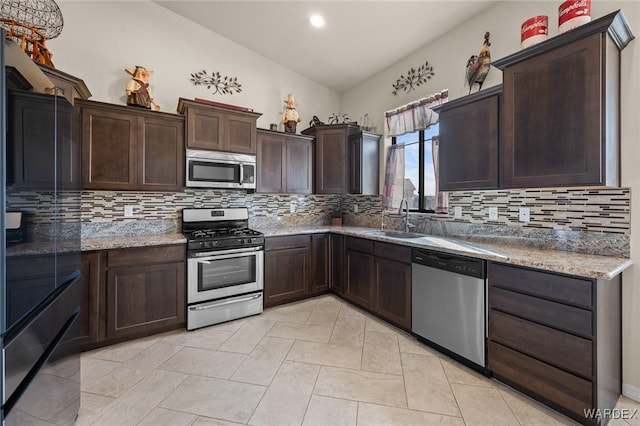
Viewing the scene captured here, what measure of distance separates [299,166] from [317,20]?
1.66 meters

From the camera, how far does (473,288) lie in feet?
6.55

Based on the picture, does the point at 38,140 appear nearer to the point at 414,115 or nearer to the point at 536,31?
the point at 536,31

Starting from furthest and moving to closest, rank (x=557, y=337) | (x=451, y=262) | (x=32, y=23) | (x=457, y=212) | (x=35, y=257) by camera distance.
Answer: (x=457, y=212) < (x=451, y=262) < (x=32, y=23) < (x=557, y=337) < (x=35, y=257)

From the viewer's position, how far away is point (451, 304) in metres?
2.15

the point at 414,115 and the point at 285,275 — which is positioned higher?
the point at 414,115

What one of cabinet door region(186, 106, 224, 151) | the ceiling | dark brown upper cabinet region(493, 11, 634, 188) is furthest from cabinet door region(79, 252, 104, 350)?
dark brown upper cabinet region(493, 11, 634, 188)

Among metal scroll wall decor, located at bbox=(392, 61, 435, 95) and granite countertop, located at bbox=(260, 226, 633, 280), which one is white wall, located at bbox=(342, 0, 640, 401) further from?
granite countertop, located at bbox=(260, 226, 633, 280)

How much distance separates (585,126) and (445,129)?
1.03 meters

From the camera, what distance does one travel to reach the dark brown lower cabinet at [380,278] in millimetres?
2598

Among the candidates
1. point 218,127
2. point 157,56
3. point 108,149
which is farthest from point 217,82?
point 108,149

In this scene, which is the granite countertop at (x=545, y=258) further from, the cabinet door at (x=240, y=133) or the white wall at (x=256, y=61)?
the cabinet door at (x=240, y=133)

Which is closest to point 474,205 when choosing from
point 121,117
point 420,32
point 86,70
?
point 420,32

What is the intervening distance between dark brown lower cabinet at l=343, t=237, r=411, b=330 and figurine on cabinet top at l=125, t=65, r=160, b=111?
2.65 metres

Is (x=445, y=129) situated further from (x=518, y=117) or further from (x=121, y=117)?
(x=121, y=117)
